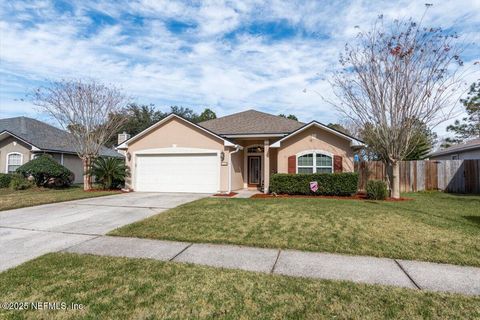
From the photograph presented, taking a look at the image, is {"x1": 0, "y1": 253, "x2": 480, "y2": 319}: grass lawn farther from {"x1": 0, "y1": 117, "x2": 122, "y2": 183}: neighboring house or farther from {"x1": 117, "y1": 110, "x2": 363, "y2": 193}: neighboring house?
{"x1": 0, "y1": 117, "x2": 122, "y2": 183}: neighboring house

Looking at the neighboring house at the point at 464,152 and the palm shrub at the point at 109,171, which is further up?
the neighboring house at the point at 464,152

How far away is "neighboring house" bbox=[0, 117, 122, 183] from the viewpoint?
18761 millimetres

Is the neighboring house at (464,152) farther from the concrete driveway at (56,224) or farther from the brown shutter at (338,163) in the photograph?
the concrete driveway at (56,224)

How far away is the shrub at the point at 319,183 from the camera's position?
482 inches

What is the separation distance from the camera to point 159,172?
1481 cm

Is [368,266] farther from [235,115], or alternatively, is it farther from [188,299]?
[235,115]

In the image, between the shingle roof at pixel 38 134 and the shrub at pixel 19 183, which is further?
the shingle roof at pixel 38 134

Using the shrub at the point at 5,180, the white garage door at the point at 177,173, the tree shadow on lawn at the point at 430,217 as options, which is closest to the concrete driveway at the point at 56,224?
the white garage door at the point at 177,173

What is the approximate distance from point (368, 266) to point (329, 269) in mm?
682

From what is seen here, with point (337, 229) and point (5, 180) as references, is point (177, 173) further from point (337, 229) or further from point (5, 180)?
point (5, 180)

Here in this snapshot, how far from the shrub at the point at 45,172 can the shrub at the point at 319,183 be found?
13711mm

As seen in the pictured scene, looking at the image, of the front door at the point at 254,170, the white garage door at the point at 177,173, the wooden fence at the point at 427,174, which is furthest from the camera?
the front door at the point at 254,170

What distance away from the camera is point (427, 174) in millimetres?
15023

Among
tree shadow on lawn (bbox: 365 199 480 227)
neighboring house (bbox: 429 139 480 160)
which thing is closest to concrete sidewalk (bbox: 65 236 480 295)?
tree shadow on lawn (bbox: 365 199 480 227)
